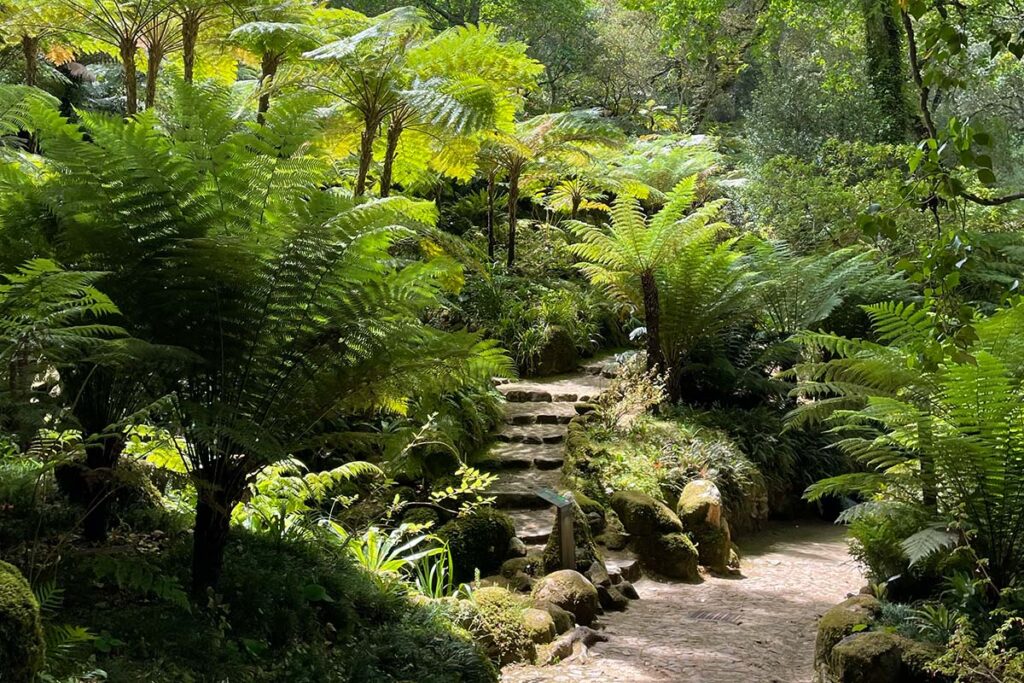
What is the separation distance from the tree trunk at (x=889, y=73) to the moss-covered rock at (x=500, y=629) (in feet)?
36.9

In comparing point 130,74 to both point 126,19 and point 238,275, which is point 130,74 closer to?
point 126,19

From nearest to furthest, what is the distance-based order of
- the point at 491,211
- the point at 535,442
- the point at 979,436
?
the point at 979,436, the point at 535,442, the point at 491,211

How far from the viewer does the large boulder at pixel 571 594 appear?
4.88m

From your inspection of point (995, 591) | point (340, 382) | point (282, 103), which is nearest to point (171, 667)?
point (340, 382)

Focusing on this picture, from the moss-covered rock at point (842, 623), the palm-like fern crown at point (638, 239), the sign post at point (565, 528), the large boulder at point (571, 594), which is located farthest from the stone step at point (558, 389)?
the moss-covered rock at point (842, 623)

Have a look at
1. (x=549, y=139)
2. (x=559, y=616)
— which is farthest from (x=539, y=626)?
(x=549, y=139)

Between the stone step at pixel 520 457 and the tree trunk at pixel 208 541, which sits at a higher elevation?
the tree trunk at pixel 208 541

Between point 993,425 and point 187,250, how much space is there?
127 inches

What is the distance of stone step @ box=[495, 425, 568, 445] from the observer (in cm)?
763

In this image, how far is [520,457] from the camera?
7.25 meters

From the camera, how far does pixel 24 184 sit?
10.7 feet

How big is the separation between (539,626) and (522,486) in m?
2.36

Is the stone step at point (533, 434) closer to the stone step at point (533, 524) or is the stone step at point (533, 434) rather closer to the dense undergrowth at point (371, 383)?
the dense undergrowth at point (371, 383)

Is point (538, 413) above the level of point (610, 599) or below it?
above
